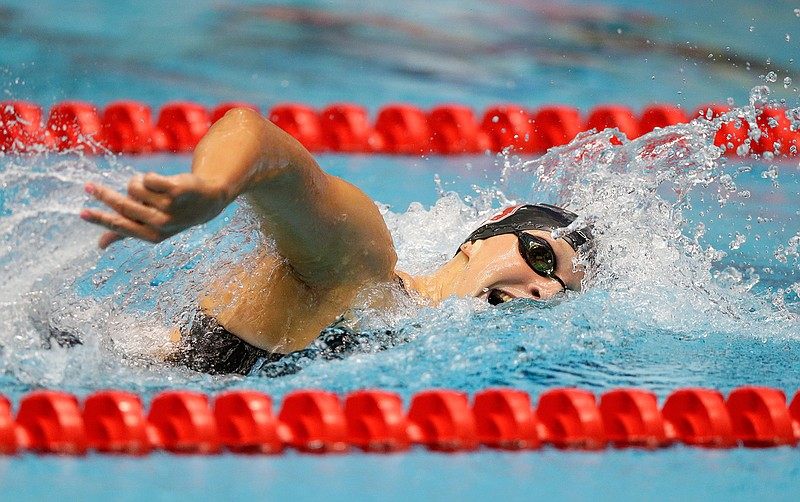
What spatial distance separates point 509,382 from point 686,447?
0.40 m

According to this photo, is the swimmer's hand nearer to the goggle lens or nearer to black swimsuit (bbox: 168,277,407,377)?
black swimsuit (bbox: 168,277,407,377)

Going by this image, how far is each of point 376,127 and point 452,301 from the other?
223cm

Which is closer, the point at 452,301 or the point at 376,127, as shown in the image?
the point at 452,301

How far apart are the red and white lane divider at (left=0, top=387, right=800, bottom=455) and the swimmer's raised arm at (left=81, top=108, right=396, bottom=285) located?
0.24 meters

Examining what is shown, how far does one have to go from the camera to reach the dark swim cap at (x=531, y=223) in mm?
2115

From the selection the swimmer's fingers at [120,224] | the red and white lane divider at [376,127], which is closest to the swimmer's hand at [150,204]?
the swimmer's fingers at [120,224]

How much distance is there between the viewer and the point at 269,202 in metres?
1.62

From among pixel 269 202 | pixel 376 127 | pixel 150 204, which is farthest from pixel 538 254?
pixel 376 127

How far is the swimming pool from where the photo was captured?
64.0 inches

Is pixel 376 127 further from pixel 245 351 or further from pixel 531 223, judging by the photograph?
pixel 245 351

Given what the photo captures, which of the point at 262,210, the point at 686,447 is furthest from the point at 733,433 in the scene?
the point at 262,210

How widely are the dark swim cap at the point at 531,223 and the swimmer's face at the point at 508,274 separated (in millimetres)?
25

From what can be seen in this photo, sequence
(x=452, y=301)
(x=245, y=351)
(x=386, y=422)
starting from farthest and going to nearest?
(x=452, y=301)
(x=245, y=351)
(x=386, y=422)

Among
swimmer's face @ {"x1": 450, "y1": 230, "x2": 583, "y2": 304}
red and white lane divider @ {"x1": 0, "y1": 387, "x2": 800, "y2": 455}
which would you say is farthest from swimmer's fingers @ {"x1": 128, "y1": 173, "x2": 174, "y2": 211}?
swimmer's face @ {"x1": 450, "y1": 230, "x2": 583, "y2": 304}
